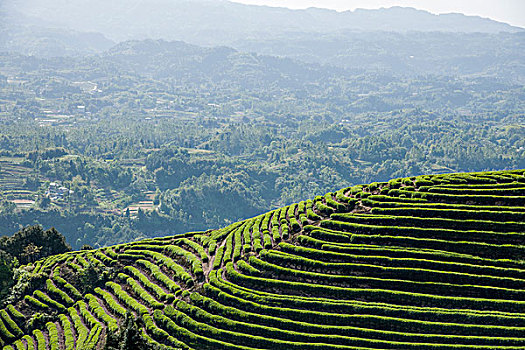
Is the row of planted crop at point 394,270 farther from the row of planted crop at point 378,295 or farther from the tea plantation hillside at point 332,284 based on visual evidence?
the row of planted crop at point 378,295

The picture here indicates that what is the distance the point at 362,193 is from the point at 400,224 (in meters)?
7.99

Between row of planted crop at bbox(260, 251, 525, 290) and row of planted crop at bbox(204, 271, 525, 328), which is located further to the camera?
row of planted crop at bbox(260, 251, 525, 290)

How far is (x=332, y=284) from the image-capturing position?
196 ft

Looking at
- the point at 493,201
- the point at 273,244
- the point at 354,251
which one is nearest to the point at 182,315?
the point at 273,244

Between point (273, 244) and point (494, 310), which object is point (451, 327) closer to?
point (494, 310)

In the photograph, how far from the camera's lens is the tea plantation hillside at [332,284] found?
54375mm

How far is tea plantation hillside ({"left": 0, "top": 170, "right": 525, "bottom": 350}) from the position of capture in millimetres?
54375

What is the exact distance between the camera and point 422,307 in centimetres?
5569

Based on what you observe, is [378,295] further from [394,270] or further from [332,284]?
[332,284]

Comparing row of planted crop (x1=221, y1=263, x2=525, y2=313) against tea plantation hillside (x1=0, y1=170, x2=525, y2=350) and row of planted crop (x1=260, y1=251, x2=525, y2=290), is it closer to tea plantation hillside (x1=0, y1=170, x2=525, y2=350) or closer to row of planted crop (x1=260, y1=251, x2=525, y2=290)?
tea plantation hillside (x1=0, y1=170, x2=525, y2=350)

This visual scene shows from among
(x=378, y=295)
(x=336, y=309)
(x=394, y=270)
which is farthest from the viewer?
(x=394, y=270)

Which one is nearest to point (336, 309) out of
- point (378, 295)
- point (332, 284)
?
point (332, 284)

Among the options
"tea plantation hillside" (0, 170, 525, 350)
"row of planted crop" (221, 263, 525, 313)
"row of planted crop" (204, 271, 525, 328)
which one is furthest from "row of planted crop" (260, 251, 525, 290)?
"row of planted crop" (204, 271, 525, 328)

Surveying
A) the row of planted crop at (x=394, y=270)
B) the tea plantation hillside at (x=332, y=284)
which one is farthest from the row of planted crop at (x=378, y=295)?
A: the row of planted crop at (x=394, y=270)
